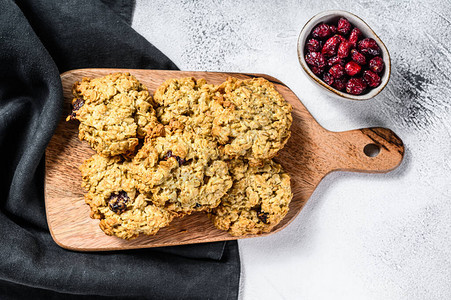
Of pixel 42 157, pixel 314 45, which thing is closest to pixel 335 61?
pixel 314 45

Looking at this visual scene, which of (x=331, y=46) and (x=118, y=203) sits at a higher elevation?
(x=331, y=46)

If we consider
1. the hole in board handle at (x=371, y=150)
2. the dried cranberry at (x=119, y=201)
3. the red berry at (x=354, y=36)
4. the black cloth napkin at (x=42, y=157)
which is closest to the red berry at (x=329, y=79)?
the red berry at (x=354, y=36)

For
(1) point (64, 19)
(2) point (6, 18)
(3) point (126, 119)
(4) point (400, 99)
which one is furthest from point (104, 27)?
(4) point (400, 99)

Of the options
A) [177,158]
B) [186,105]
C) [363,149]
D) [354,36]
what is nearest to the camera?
[177,158]

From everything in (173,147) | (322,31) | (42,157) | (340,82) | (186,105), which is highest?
(322,31)

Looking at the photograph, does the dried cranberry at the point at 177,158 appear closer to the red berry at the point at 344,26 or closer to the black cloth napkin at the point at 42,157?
the black cloth napkin at the point at 42,157

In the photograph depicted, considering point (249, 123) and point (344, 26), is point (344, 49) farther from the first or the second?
point (249, 123)
